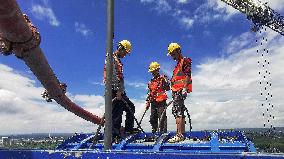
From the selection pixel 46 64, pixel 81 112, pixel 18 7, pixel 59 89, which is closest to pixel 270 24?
pixel 81 112

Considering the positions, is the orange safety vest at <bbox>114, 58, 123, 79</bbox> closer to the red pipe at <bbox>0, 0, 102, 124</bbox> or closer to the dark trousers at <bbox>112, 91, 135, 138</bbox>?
the dark trousers at <bbox>112, 91, 135, 138</bbox>

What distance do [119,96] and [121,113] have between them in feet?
1.80

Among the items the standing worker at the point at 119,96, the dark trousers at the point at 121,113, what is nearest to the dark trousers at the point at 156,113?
the dark trousers at the point at 121,113

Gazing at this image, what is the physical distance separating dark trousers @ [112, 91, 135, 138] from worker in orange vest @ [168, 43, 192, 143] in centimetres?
135

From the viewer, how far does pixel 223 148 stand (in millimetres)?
6672

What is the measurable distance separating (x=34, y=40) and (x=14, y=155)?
391 centimetres

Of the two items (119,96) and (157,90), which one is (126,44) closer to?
(119,96)

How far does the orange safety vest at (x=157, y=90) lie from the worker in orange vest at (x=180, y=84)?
7.52 ft

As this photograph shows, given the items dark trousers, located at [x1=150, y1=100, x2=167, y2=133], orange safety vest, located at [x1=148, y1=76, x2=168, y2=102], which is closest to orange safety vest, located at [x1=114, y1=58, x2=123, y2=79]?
orange safety vest, located at [x1=148, y1=76, x2=168, y2=102]

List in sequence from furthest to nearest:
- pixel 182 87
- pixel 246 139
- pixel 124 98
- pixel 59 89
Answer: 1. pixel 59 89
2. pixel 124 98
3. pixel 182 87
4. pixel 246 139

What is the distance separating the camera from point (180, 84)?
356 inches

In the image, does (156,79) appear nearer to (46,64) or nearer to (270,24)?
(46,64)

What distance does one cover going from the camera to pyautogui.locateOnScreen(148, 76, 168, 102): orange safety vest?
11539 mm

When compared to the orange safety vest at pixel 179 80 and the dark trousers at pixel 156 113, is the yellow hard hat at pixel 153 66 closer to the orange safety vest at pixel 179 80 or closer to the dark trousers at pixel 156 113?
the dark trousers at pixel 156 113
